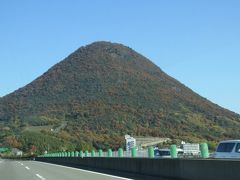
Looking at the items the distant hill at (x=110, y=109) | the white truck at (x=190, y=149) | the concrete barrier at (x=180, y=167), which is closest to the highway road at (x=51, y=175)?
the concrete barrier at (x=180, y=167)

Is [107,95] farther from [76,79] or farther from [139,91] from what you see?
[76,79]

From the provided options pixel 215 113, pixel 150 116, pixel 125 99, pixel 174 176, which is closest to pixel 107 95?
pixel 125 99

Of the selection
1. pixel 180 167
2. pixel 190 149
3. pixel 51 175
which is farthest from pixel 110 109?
pixel 180 167

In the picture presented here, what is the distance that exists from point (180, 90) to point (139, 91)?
48.2 feet

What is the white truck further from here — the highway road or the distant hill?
the distant hill

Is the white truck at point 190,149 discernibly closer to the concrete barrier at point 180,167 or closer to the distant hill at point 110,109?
the concrete barrier at point 180,167

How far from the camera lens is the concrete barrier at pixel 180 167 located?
15307 millimetres

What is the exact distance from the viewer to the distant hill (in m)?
142

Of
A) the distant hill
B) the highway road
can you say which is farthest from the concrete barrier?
the distant hill

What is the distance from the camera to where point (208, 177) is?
16.7 metres

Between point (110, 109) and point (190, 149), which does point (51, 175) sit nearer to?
point (190, 149)

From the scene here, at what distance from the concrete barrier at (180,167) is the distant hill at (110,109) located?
3584 inches

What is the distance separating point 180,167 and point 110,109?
137 meters

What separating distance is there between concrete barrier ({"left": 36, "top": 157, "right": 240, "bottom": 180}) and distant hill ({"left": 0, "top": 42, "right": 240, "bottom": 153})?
91.0 m
